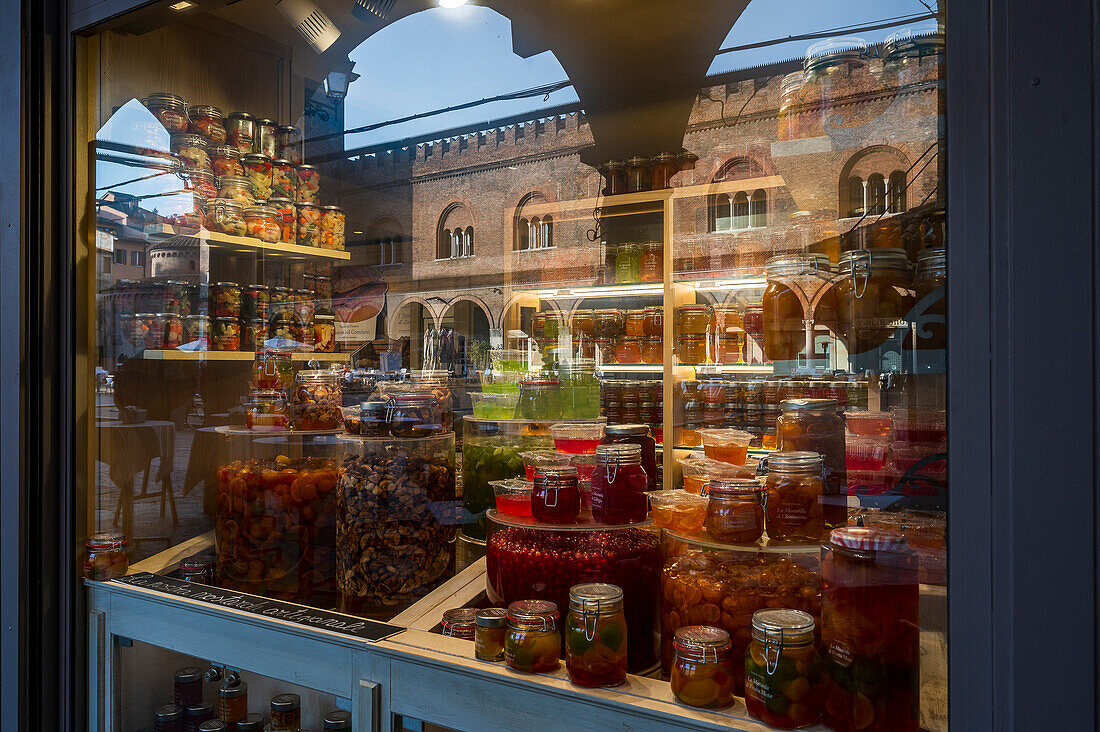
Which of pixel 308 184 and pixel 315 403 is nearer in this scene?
pixel 315 403

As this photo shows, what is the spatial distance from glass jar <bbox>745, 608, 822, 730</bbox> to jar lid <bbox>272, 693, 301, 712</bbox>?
1016 mm

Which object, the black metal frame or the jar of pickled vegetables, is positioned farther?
the jar of pickled vegetables

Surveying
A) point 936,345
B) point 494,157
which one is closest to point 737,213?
point 494,157

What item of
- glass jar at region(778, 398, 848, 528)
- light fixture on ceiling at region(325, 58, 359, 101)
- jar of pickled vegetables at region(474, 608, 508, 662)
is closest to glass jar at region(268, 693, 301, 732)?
jar of pickled vegetables at region(474, 608, 508, 662)

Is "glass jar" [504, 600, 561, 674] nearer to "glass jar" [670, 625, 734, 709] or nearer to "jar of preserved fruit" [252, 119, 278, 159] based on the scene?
"glass jar" [670, 625, 734, 709]

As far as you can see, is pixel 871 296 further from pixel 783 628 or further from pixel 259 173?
pixel 259 173

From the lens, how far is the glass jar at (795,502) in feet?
3.43

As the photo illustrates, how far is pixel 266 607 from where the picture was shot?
4.39 feet

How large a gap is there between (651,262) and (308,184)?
1.94 meters

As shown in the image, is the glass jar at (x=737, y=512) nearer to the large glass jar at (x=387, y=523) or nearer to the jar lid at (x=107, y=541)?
the large glass jar at (x=387, y=523)

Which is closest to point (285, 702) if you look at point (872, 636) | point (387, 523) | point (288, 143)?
point (387, 523)

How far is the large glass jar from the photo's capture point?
4.53 ft

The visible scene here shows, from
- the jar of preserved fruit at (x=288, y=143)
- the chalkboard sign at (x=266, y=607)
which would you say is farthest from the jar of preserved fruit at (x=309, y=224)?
the chalkboard sign at (x=266, y=607)

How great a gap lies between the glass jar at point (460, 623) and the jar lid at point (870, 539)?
2.07 ft
